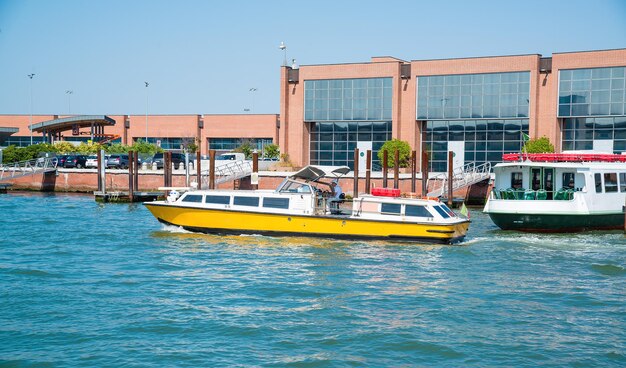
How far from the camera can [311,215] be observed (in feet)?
95.5

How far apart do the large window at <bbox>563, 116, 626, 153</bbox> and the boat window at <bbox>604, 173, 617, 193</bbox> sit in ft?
72.4

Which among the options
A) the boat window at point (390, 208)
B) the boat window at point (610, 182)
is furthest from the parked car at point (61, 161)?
the boat window at point (610, 182)

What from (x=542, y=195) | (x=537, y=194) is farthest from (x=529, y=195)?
(x=542, y=195)

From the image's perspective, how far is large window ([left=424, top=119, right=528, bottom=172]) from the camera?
60.4 m

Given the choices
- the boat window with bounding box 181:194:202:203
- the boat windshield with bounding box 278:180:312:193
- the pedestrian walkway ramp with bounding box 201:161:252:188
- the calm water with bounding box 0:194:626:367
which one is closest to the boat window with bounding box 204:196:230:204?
the boat window with bounding box 181:194:202:203

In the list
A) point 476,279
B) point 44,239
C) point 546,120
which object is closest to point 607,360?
point 476,279

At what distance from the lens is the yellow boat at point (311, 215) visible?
2867cm

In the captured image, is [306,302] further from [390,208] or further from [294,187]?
[294,187]

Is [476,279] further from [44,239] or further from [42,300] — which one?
[44,239]

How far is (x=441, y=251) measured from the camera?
2759cm

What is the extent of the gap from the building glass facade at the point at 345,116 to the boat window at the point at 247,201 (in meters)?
36.4

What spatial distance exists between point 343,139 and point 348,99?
353cm

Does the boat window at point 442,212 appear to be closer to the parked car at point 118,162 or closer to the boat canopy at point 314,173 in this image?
the boat canopy at point 314,173

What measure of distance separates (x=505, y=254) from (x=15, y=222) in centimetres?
2278
